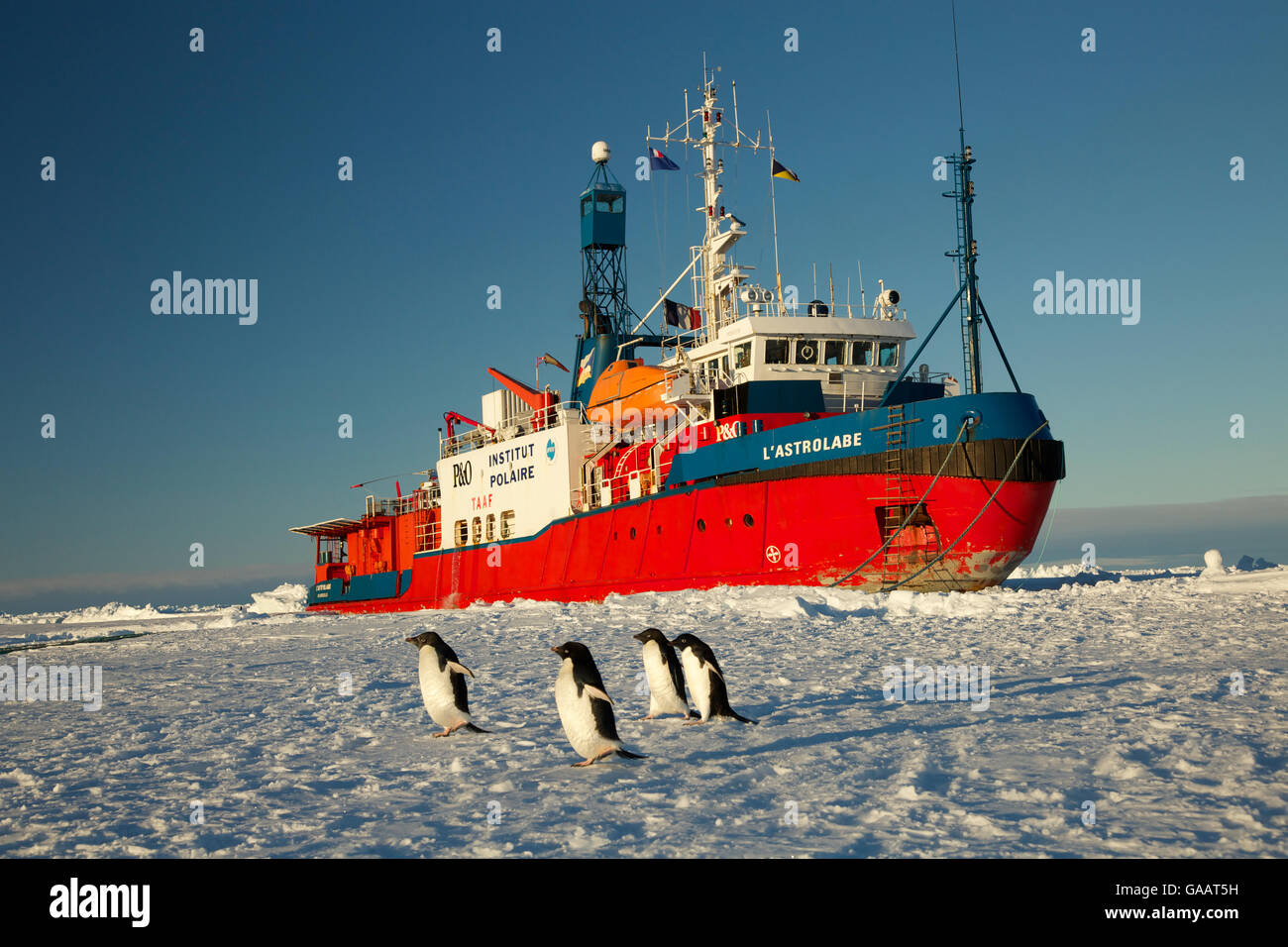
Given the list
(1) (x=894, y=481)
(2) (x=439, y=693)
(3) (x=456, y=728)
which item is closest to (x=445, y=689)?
(2) (x=439, y=693)

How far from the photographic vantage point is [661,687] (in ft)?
27.6

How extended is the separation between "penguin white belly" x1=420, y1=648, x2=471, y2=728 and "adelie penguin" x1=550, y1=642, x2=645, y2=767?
1.60 metres

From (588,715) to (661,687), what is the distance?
1.78m

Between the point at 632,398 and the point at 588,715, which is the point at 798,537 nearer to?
the point at 632,398

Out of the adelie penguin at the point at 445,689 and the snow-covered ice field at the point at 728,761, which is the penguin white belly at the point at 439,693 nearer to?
the adelie penguin at the point at 445,689

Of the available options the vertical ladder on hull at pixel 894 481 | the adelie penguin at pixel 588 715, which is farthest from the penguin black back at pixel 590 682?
the vertical ladder on hull at pixel 894 481

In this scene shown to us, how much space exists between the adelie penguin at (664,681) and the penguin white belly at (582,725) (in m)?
1.50

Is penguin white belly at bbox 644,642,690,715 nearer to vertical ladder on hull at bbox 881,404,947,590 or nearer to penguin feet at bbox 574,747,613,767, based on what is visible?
penguin feet at bbox 574,747,613,767

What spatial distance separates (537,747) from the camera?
24.6ft

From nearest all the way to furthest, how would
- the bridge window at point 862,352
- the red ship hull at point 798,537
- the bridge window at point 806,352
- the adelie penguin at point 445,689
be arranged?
the adelie penguin at point 445,689
the red ship hull at point 798,537
the bridge window at point 806,352
the bridge window at point 862,352

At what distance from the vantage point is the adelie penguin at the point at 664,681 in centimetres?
830
